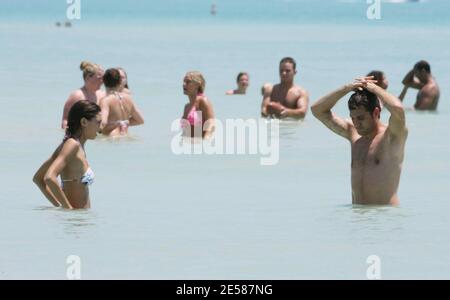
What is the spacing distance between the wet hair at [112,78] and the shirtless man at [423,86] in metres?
6.01

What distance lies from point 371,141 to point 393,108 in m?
0.49

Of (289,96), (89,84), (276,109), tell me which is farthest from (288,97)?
(89,84)

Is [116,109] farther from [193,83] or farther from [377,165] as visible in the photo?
[377,165]

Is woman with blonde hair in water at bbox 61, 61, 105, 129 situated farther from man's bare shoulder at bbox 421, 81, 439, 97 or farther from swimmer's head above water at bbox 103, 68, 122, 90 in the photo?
man's bare shoulder at bbox 421, 81, 439, 97

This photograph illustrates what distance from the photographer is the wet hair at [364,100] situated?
9.61m

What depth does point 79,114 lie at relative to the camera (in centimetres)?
973

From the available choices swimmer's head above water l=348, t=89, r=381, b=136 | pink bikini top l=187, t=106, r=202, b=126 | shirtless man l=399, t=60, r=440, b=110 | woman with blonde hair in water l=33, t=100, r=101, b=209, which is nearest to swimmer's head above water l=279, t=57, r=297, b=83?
shirtless man l=399, t=60, r=440, b=110

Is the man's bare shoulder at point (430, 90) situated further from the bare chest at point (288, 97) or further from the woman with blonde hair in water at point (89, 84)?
the woman with blonde hair in water at point (89, 84)

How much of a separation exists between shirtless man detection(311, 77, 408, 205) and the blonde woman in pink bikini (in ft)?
17.1

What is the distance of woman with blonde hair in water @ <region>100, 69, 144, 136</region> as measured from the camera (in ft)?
50.3

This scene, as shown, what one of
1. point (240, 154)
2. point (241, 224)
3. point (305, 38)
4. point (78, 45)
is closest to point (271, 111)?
point (240, 154)

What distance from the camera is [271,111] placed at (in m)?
18.5

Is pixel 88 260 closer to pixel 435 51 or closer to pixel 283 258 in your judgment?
pixel 283 258
